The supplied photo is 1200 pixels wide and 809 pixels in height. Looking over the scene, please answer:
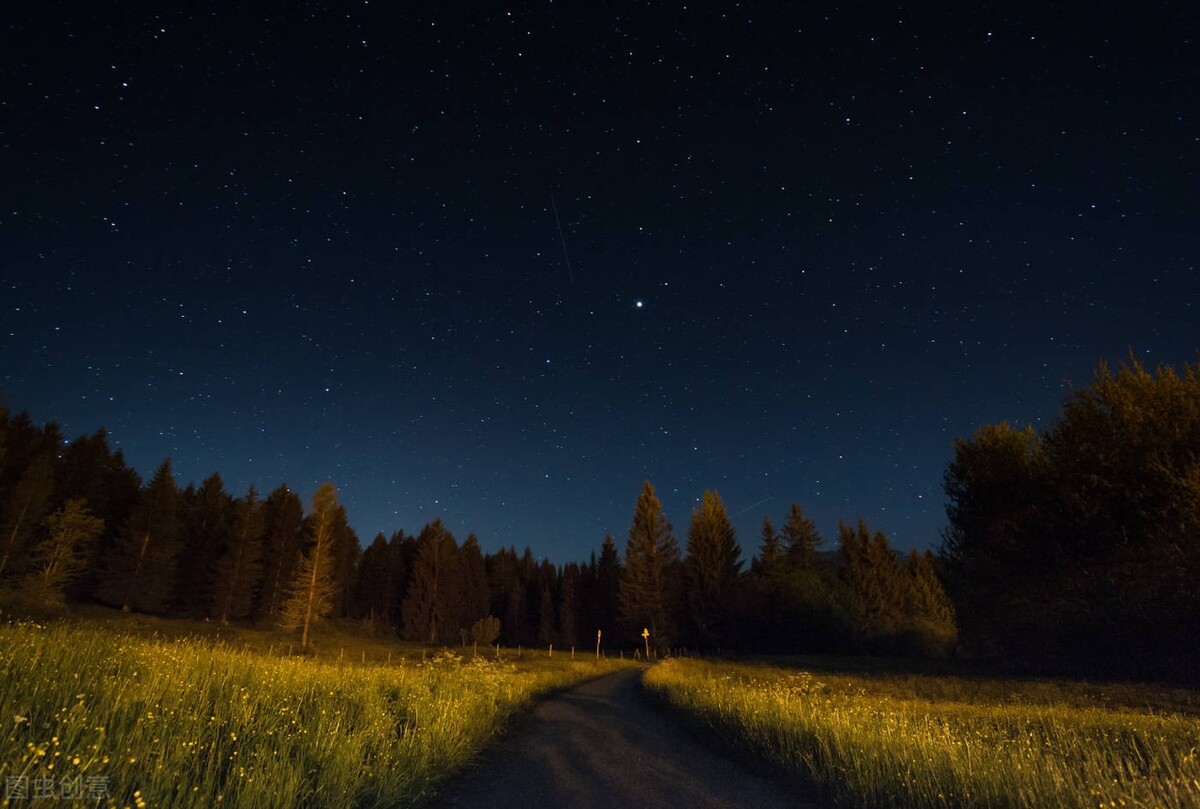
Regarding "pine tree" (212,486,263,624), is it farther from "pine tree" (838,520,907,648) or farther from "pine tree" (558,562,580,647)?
"pine tree" (838,520,907,648)

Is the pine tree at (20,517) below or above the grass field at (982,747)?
above

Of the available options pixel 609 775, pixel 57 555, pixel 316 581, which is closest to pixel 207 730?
pixel 609 775

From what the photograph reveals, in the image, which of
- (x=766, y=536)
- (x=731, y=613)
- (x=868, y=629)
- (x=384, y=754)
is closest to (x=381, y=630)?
(x=731, y=613)

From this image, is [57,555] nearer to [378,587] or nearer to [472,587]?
Result: [472,587]

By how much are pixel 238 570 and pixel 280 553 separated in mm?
8425

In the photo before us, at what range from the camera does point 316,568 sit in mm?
39719

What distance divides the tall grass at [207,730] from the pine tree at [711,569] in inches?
1773

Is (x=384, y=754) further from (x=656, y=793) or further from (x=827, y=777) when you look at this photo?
(x=827, y=777)

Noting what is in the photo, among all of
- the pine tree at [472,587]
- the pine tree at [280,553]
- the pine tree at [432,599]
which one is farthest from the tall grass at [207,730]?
the pine tree at [472,587]

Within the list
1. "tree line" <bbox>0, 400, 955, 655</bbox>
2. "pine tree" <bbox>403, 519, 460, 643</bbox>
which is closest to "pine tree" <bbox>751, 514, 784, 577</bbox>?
"tree line" <bbox>0, 400, 955, 655</bbox>

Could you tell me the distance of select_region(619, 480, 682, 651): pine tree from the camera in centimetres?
4991

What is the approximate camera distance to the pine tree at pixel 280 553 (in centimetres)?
5500

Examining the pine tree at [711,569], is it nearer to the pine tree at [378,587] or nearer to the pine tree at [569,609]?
the pine tree at [569,609]

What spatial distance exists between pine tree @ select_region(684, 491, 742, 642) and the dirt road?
1633 inches
